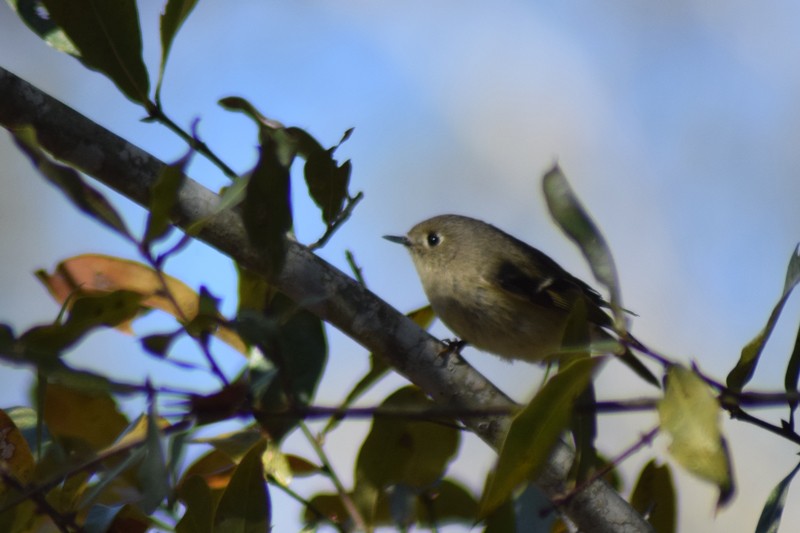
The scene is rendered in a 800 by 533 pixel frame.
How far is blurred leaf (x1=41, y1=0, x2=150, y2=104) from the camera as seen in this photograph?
1.12m

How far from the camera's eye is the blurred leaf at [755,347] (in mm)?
922

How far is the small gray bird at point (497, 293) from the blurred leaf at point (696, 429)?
1463mm

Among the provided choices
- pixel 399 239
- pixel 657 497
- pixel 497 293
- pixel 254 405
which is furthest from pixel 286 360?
pixel 399 239

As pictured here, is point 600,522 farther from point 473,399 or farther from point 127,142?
point 127,142

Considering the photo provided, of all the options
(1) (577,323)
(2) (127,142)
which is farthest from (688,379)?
(2) (127,142)

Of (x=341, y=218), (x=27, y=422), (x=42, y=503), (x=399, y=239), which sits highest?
(x=399, y=239)

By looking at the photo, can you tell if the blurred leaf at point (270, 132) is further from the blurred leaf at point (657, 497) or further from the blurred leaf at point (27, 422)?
the blurred leaf at point (657, 497)

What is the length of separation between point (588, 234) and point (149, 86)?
57cm

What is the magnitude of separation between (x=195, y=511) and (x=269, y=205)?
360 millimetres

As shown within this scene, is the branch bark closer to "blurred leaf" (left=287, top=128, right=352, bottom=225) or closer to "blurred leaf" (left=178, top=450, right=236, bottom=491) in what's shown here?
"blurred leaf" (left=287, top=128, right=352, bottom=225)

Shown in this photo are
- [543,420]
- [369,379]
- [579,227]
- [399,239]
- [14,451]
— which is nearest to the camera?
[543,420]

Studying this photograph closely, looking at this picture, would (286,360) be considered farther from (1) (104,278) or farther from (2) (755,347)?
(2) (755,347)

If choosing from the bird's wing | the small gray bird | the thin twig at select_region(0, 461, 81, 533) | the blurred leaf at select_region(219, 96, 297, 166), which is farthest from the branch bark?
the bird's wing

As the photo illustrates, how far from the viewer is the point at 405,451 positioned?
3.87ft
